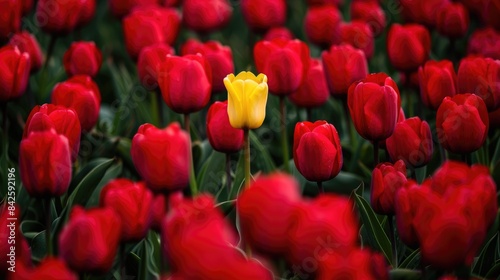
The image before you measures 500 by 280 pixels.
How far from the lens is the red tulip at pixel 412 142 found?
140 centimetres

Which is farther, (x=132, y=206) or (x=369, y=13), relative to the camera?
(x=369, y=13)

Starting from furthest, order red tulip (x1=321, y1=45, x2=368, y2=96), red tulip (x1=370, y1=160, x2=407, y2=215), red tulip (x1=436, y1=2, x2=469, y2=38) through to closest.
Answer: red tulip (x1=436, y1=2, x2=469, y2=38) < red tulip (x1=321, y1=45, x2=368, y2=96) < red tulip (x1=370, y1=160, x2=407, y2=215)

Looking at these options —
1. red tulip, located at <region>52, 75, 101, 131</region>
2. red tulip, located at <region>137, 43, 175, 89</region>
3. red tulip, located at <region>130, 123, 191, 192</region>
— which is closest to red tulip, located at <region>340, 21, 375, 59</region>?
red tulip, located at <region>137, 43, 175, 89</region>

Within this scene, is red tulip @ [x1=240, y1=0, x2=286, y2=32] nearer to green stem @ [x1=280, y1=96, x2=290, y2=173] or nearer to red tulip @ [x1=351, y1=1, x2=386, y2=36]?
red tulip @ [x1=351, y1=1, x2=386, y2=36]

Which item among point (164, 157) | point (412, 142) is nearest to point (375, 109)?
point (412, 142)

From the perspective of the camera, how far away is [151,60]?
1.75 m

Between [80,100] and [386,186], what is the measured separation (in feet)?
2.29

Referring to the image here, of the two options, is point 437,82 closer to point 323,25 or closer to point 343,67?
point 343,67

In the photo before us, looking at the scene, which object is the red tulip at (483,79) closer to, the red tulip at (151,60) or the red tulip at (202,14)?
the red tulip at (151,60)

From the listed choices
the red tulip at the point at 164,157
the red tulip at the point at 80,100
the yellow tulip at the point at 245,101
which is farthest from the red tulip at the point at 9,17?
the red tulip at the point at 164,157

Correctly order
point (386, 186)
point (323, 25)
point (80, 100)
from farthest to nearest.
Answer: point (323, 25), point (80, 100), point (386, 186)

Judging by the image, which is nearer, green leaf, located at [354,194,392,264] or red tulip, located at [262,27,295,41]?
green leaf, located at [354,194,392,264]

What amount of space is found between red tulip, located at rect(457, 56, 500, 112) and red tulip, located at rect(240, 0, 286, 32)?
2.58ft

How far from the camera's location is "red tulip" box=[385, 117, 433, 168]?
140cm
